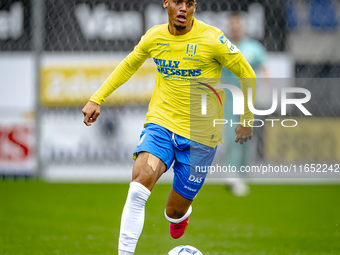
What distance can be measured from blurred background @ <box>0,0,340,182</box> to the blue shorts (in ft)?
11.1

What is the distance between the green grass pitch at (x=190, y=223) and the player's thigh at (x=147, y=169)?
0.79m

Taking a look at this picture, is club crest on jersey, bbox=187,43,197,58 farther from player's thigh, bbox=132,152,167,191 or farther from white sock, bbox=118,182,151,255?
white sock, bbox=118,182,151,255

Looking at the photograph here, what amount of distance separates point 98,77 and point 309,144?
123 inches

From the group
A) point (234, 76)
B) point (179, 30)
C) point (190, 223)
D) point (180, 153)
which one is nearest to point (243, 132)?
point (180, 153)

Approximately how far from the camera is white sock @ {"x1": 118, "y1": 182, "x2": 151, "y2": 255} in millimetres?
2438

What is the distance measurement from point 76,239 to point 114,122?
312 centimetres

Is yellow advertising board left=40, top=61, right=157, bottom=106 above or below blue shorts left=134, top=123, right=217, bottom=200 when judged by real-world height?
above

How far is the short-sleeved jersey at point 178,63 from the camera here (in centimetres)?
270

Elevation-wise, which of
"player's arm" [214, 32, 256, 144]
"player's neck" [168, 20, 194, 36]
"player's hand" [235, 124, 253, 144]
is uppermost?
"player's neck" [168, 20, 194, 36]

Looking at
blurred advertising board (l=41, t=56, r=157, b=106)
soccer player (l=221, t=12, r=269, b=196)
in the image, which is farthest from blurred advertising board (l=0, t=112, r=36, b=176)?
soccer player (l=221, t=12, r=269, b=196)

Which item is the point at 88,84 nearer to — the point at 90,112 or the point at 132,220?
the point at 90,112

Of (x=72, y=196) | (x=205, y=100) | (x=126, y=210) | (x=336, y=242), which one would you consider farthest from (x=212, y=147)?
(x=72, y=196)

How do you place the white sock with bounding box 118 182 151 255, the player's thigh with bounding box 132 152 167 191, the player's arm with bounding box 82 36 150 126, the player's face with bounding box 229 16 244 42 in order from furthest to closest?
the player's face with bounding box 229 16 244 42, the player's arm with bounding box 82 36 150 126, the player's thigh with bounding box 132 152 167 191, the white sock with bounding box 118 182 151 255

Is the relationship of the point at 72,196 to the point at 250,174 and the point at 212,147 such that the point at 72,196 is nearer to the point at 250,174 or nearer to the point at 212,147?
the point at 250,174
